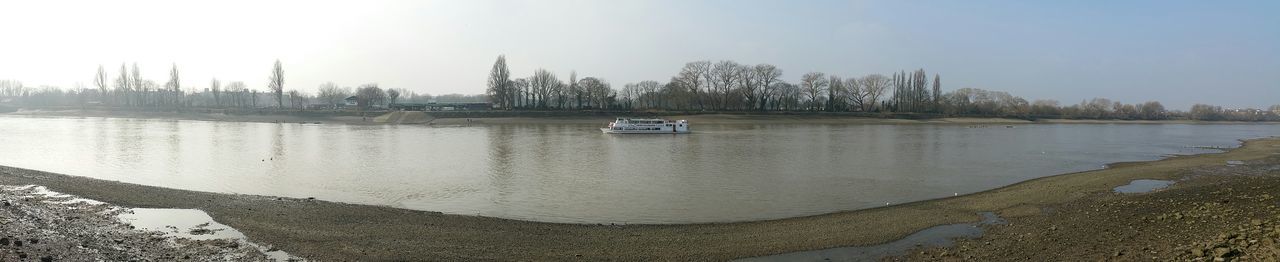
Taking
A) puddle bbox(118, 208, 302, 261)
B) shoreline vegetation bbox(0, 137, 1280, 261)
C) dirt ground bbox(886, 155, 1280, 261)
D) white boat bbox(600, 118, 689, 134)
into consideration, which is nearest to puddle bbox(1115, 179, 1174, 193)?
shoreline vegetation bbox(0, 137, 1280, 261)

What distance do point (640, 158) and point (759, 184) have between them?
11383mm

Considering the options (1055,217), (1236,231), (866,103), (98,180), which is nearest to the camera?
(1236,231)

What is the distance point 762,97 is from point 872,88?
811 inches

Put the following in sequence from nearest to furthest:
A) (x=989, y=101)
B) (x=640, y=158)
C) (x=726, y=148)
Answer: (x=640, y=158) < (x=726, y=148) < (x=989, y=101)

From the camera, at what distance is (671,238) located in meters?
11.3

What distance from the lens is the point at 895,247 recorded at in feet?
34.7

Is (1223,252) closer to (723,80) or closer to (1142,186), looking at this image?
(1142,186)

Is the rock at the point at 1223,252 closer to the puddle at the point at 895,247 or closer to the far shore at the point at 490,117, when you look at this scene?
the puddle at the point at 895,247

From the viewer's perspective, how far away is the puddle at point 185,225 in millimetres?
10556

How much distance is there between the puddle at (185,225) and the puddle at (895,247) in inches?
288

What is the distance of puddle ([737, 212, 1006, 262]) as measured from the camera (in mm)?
9875

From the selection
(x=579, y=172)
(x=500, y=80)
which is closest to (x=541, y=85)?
(x=500, y=80)

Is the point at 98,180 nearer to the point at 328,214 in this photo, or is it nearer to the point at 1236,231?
the point at 328,214

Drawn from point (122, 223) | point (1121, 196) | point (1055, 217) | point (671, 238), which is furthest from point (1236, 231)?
point (122, 223)
